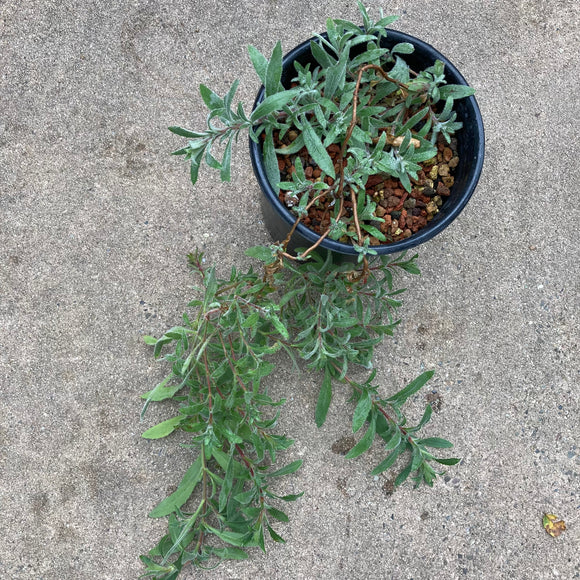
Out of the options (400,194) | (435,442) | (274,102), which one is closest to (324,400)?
(435,442)

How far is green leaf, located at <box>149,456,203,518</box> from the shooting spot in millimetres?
1574

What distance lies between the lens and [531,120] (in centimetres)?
178

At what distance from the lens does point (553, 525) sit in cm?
171

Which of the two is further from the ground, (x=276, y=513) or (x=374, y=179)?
(x=374, y=179)

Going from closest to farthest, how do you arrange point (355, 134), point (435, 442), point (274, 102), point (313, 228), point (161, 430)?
point (274, 102) → point (355, 134) → point (313, 228) → point (435, 442) → point (161, 430)

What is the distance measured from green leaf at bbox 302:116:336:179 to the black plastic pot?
0.15 meters

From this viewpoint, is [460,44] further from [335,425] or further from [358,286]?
[335,425]

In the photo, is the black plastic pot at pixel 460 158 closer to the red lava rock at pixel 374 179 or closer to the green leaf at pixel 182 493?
the red lava rock at pixel 374 179

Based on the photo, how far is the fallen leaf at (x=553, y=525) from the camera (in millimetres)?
1709

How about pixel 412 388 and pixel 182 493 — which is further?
pixel 182 493

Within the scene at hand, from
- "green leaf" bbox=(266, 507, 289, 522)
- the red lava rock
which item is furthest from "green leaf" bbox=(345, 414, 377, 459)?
the red lava rock

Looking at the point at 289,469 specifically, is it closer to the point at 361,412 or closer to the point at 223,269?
the point at 361,412

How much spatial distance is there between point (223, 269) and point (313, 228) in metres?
0.44

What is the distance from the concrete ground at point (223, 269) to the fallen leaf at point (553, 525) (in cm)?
2
